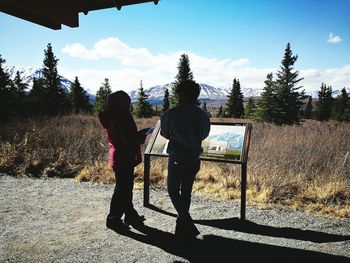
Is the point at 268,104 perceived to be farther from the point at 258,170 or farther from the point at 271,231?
the point at 271,231

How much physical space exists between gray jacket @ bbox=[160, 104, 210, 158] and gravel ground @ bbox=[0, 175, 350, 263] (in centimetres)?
116

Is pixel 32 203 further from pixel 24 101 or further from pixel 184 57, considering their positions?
pixel 184 57

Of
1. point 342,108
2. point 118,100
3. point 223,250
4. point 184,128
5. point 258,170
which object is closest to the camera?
point 184,128

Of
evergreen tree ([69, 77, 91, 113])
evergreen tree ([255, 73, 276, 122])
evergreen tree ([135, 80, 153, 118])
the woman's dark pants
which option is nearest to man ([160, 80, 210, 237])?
the woman's dark pants

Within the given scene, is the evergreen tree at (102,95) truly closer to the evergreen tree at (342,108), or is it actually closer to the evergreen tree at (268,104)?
the evergreen tree at (268,104)

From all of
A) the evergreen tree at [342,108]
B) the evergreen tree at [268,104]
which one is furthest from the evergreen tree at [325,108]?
the evergreen tree at [268,104]

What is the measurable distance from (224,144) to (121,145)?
160cm

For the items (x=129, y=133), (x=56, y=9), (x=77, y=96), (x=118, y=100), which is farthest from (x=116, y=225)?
(x=77, y=96)

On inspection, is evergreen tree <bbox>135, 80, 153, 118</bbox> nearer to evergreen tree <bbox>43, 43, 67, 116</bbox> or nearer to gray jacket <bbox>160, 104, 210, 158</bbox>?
evergreen tree <bbox>43, 43, 67, 116</bbox>

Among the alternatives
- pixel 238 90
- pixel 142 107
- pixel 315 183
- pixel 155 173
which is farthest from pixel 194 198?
pixel 238 90

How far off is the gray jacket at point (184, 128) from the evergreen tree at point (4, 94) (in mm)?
17588

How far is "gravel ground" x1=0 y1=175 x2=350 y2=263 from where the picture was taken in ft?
10.5

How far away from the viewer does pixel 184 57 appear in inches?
1555

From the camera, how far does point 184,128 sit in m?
3.17
